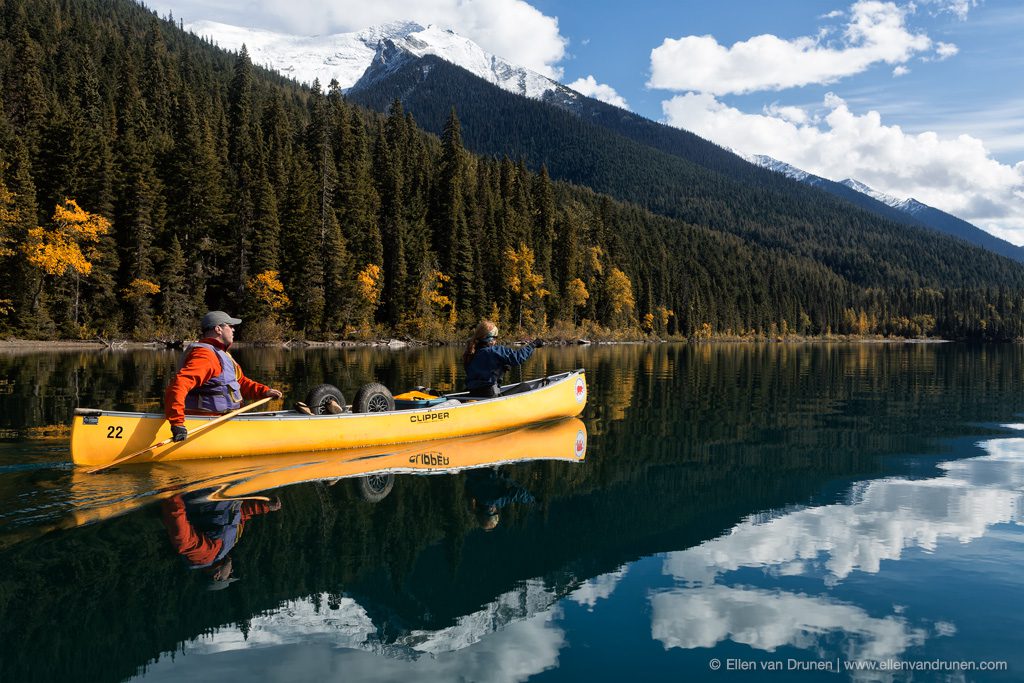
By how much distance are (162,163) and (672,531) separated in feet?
216

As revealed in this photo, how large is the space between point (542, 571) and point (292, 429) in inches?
250

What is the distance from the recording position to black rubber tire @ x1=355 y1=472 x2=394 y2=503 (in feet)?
30.0

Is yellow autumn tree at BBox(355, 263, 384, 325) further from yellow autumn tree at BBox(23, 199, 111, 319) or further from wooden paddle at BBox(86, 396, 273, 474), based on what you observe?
wooden paddle at BBox(86, 396, 273, 474)

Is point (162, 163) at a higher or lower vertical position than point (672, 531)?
higher

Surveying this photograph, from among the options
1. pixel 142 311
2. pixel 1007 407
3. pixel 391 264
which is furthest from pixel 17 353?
pixel 1007 407

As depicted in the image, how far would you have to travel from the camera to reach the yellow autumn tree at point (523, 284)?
7856 centimetres

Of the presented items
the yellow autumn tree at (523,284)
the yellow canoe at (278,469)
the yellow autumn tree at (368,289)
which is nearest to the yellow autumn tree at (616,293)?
the yellow autumn tree at (523,284)

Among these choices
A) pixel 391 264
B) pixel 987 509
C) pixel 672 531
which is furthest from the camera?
pixel 391 264

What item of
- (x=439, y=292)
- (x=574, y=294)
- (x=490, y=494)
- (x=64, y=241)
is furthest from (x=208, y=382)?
(x=574, y=294)

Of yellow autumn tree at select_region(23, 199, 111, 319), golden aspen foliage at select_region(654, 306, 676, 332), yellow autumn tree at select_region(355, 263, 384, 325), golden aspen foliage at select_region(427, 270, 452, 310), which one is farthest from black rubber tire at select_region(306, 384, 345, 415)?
golden aspen foliage at select_region(654, 306, 676, 332)

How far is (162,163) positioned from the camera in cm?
6053

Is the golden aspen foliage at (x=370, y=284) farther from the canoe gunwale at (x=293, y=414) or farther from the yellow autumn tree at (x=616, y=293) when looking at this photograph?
the canoe gunwale at (x=293, y=414)

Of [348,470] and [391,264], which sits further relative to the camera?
[391,264]

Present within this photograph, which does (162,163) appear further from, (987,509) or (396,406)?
(987,509)
